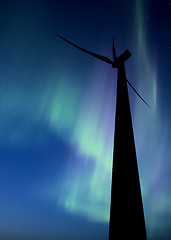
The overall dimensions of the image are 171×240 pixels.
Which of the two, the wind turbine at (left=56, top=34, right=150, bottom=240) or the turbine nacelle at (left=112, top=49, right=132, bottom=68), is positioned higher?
the turbine nacelle at (left=112, top=49, right=132, bottom=68)

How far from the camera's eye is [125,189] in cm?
849

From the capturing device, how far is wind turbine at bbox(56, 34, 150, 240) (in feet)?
25.5

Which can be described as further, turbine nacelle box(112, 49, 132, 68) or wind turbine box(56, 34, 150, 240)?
turbine nacelle box(112, 49, 132, 68)

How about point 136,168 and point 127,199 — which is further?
point 136,168

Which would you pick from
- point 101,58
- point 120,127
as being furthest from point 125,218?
point 101,58

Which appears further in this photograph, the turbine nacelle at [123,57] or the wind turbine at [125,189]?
the turbine nacelle at [123,57]

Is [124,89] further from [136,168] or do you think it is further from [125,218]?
[125,218]

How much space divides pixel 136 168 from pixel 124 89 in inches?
215

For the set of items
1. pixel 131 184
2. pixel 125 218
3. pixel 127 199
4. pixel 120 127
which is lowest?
pixel 125 218

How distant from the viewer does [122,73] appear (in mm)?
13875

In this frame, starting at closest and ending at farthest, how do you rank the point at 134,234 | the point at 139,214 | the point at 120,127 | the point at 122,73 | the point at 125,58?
the point at 134,234
the point at 139,214
the point at 120,127
the point at 122,73
the point at 125,58

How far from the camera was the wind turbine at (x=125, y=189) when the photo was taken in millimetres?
7758

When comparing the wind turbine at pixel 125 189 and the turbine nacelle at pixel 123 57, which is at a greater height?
the turbine nacelle at pixel 123 57

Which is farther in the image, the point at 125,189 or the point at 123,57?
the point at 123,57
